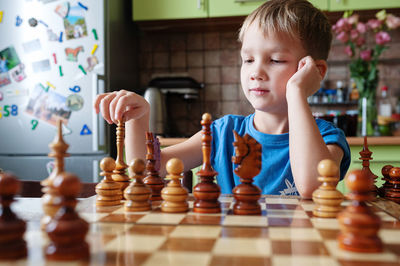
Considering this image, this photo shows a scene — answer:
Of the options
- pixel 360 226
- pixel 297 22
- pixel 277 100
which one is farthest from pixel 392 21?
pixel 360 226

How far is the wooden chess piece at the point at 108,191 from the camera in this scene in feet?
2.56

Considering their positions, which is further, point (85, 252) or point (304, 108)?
point (304, 108)

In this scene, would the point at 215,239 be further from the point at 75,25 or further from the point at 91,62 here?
the point at 75,25

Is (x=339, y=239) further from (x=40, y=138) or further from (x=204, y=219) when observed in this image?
(x=40, y=138)

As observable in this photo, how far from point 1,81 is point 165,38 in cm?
119

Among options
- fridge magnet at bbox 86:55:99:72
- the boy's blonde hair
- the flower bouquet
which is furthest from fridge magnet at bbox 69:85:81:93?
the flower bouquet

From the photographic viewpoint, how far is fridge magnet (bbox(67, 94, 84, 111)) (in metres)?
2.29

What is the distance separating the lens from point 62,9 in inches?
91.4

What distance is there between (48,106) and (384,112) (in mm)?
2237

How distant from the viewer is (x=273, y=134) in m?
1.28

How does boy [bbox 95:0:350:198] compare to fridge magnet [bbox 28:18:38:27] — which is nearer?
boy [bbox 95:0:350:198]

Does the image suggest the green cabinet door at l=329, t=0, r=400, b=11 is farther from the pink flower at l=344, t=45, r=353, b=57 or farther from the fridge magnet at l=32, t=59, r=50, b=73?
the fridge magnet at l=32, t=59, r=50, b=73

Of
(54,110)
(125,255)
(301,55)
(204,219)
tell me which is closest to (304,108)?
(301,55)

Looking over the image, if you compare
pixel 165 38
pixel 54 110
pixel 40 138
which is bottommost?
→ pixel 40 138
